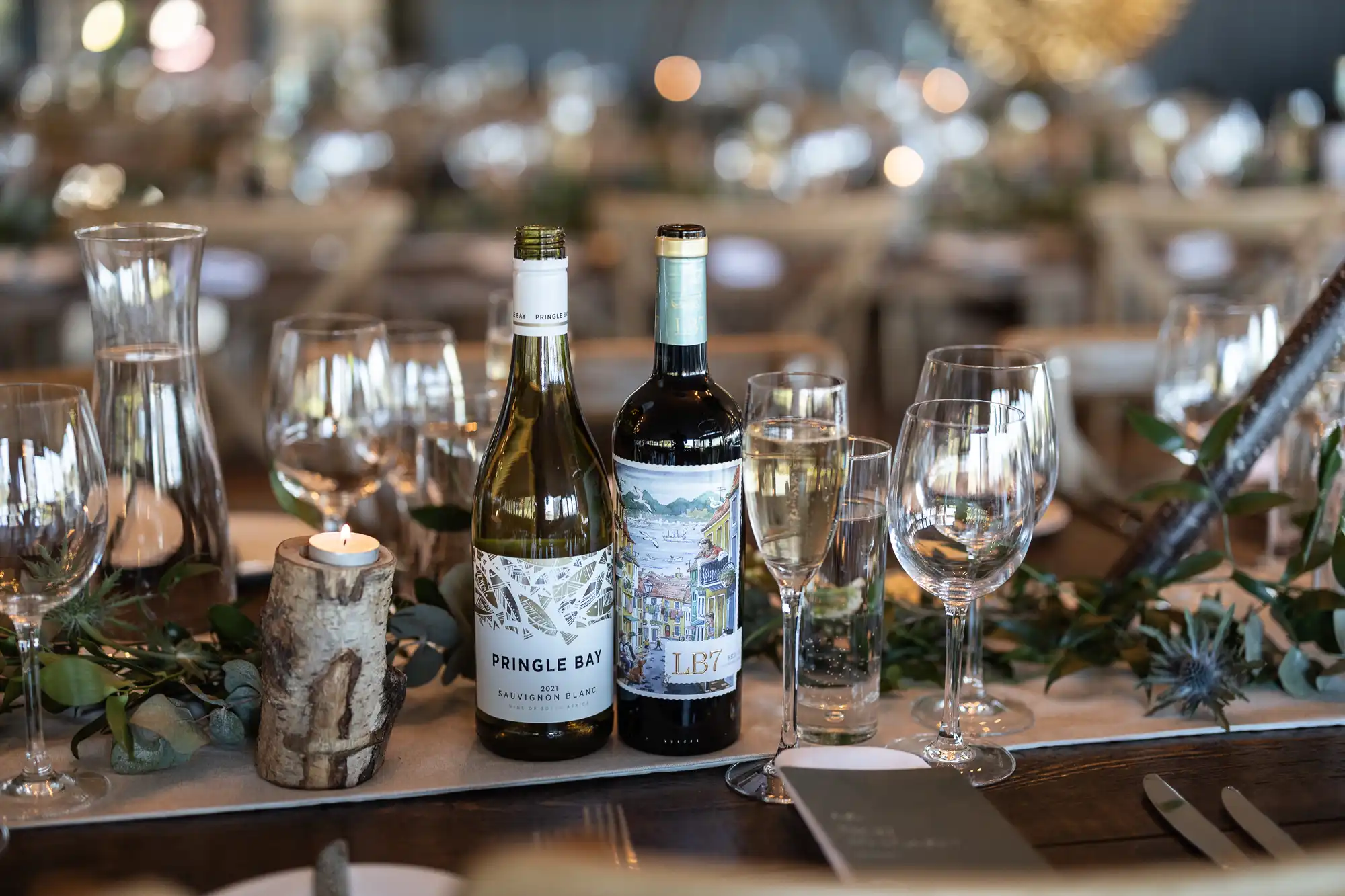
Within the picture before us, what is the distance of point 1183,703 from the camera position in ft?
3.07

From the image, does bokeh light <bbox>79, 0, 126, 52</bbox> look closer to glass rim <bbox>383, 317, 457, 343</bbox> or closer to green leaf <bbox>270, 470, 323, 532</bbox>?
glass rim <bbox>383, 317, 457, 343</bbox>

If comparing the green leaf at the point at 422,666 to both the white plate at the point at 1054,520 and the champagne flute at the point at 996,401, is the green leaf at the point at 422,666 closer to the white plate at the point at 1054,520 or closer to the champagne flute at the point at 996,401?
the champagne flute at the point at 996,401

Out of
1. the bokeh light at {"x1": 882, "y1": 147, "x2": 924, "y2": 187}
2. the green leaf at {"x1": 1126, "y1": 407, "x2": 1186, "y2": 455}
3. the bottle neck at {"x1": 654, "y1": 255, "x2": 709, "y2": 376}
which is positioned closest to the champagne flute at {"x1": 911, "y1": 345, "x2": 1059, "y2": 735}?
the green leaf at {"x1": 1126, "y1": 407, "x2": 1186, "y2": 455}

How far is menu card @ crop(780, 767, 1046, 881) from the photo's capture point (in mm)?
647

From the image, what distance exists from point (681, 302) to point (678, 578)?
0.16 m

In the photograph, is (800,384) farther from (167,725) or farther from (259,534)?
(259,534)

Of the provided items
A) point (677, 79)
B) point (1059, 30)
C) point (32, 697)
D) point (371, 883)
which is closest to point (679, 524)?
point (371, 883)

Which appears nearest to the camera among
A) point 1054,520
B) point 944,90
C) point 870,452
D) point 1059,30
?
point 870,452

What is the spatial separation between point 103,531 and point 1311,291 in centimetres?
115

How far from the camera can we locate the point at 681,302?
2.66 ft

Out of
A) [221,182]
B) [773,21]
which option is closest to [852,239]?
[221,182]

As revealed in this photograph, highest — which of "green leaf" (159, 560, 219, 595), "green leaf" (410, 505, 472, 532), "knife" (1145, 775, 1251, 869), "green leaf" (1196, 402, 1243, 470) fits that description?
"green leaf" (1196, 402, 1243, 470)

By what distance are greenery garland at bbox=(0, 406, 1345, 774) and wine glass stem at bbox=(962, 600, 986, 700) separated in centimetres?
2

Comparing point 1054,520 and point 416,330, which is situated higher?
point 416,330
